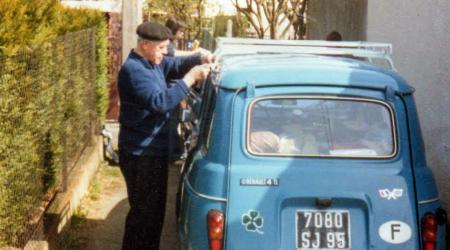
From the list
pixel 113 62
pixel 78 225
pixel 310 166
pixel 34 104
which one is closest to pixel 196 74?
pixel 34 104

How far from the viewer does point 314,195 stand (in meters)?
4.22

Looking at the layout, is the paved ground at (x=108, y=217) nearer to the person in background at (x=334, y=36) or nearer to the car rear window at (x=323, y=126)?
the car rear window at (x=323, y=126)

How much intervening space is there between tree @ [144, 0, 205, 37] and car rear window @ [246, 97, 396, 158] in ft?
67.3

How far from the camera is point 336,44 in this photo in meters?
5.95

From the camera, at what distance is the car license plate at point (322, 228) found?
4.23 metres

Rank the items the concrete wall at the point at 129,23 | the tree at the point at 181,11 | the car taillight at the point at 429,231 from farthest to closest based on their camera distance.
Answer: the tree at the point at 181,11, the concrete wall at the point at 129,23, the car taillight at the point at 429,231

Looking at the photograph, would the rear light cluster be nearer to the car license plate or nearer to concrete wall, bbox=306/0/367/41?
the car license plate

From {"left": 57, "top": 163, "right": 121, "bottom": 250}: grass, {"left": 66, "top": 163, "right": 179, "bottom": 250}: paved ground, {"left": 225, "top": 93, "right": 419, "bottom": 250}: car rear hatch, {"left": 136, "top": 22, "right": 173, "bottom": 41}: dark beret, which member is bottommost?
{"left": 66, "top": 163, "right": 179, "bottom": 250}: paved ground

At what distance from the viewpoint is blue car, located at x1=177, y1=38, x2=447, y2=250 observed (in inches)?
166

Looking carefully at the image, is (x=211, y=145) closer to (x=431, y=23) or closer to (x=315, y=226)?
(x=315, y=226)

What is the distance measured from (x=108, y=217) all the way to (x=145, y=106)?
9.37 feet

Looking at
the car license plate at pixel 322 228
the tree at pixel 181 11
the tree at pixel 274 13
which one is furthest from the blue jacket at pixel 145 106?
the tree at pixel 181 11

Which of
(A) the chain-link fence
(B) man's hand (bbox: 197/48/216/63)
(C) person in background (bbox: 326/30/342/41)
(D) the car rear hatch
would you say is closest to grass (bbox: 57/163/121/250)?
(A) the chain-link fence

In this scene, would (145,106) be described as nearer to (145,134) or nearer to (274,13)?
(145,134)
